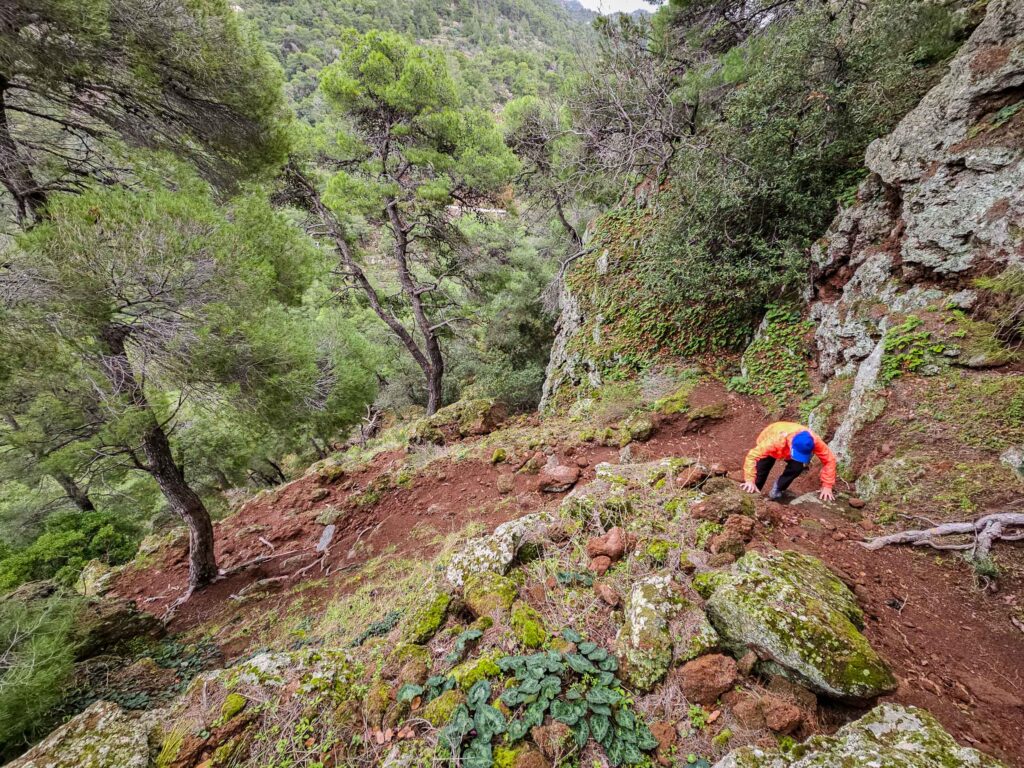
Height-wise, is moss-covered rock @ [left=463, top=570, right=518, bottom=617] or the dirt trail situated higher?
moss-covered rock @ [left=463, top=570, right=518, bottom=617]

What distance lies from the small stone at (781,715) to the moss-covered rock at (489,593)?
4.99 feet

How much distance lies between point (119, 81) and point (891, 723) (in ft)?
22.4

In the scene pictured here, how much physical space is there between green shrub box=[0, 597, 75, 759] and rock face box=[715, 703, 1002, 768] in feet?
13.8

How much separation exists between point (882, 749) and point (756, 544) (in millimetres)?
1317

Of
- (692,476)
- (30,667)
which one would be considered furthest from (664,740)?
(30,667)

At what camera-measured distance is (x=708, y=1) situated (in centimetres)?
894

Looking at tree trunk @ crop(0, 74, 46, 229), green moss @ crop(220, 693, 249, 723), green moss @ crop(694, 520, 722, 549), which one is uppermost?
tree trunk @ crop(0, 74, 46, 229)

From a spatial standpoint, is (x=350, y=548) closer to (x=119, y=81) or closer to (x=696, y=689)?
(x=696, y=689)

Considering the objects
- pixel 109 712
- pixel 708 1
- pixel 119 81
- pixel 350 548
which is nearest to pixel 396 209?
pixel 119 81

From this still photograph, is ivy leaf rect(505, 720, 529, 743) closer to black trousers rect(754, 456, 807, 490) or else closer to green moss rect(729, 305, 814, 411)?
black trousers rect(754, 456, 807, 490)

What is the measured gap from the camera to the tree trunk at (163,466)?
351 centimetres

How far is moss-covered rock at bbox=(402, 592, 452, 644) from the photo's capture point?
2.70m

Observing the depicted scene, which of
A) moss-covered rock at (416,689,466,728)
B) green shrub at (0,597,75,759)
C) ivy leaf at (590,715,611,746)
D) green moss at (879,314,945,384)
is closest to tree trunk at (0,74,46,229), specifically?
green shrub at (0,597,75,759)

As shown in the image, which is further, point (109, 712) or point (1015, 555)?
point (1015, 555)
